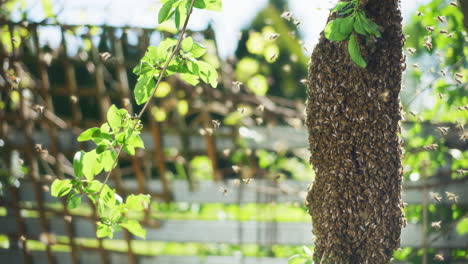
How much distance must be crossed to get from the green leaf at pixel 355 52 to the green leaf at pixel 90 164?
651 millimetres

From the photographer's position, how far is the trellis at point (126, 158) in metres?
2.56

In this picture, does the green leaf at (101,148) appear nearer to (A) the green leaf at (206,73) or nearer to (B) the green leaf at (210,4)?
(A) the green leaf at (206,73)

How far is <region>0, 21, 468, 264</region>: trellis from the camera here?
8.39 ft

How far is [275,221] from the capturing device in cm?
273

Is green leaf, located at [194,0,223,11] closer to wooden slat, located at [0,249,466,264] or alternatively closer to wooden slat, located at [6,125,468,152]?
wooden slat, located at [6,125,468,152]

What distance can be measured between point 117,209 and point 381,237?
2.20ft

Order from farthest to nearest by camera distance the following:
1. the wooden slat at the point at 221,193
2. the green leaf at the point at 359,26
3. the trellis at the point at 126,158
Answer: the wooden slat at the point at 221,193 < the trellis at the point at 126,158 < the green leaf at the point at 359,26

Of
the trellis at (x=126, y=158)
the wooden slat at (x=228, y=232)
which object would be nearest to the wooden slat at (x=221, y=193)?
the trellis at (x=126, y=158)

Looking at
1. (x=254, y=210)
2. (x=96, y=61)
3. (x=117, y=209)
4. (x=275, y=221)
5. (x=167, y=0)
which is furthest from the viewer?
(x=254, y=210)

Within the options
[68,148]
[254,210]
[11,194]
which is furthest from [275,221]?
[11,194]

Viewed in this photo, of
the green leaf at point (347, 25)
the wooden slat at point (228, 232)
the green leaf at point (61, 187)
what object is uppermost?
the green leaf at point (347, 25)

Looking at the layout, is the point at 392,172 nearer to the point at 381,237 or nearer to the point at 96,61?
the point at 381,237

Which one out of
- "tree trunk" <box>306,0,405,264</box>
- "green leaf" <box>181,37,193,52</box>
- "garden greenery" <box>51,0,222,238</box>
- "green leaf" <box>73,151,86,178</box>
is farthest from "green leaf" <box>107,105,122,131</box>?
"tree trunk" <box>306,0,405,264</box>

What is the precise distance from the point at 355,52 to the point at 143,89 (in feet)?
1.62
